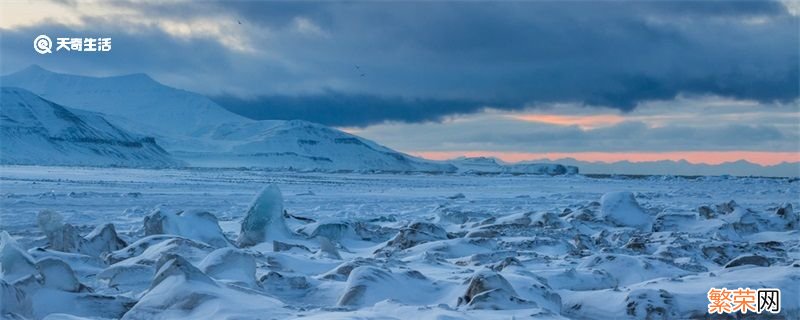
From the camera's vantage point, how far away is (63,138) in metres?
140

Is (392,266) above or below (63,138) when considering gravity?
below

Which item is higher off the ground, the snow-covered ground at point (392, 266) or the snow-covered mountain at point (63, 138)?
the snow-covered mountain at point (63, 138)

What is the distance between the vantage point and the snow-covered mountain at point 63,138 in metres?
130

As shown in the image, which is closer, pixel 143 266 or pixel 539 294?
pixel 539 294

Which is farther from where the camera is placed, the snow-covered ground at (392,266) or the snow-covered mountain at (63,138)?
the snow-covered mountain at (63,138)

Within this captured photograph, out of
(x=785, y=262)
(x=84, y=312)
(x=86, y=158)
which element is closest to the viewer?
(x=84, y=312)

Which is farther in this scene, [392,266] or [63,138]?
[63,138]

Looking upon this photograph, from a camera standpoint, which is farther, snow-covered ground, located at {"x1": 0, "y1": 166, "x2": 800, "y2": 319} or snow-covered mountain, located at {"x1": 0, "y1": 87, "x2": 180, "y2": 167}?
snow-covered mountain, located at {"x1": 0, "y1": 87, "x2": 180, "y2": 167}

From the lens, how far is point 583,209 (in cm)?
1655

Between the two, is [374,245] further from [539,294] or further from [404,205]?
[404,205]

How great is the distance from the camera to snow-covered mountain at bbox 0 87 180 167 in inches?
5133

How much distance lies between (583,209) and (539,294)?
32.9 feet

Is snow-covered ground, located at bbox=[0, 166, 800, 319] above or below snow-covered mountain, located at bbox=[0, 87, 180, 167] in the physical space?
below

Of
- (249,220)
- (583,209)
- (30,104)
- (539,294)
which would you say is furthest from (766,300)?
(30,104)
